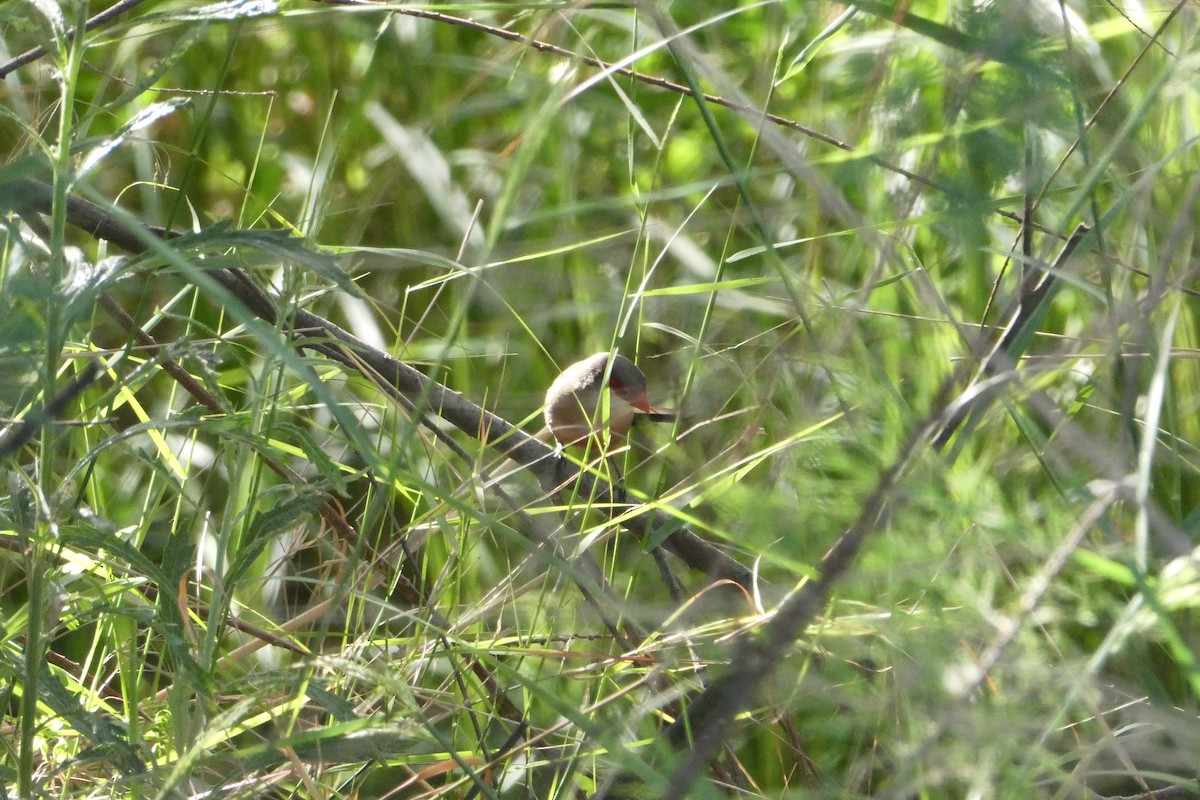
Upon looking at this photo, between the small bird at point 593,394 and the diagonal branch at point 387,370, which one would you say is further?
the small bird at point 593,394

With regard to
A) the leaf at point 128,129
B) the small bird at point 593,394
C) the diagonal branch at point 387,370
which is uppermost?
the leaf at point 128,129

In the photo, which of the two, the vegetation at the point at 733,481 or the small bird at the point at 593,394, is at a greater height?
the vegetation at the point at 733,481

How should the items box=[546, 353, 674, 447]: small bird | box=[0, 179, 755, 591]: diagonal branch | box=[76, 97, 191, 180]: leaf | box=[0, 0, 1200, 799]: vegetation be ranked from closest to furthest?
1. box=[0, 0, 1200, 799]: vegetation
2. box=[76, 97, 191, 180]: leaf
3. box=[0, 179, 755, 591]: diagonal branch
4. box=[546, 353, 674, 447]: small bird

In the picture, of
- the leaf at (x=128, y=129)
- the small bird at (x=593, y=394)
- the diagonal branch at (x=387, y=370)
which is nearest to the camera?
the leaf at (x=128, y=129)

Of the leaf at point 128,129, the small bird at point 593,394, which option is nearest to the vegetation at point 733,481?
the leaf at point 128,129

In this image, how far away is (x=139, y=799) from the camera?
43.2 inches

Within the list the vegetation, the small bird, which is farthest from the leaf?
the small bird

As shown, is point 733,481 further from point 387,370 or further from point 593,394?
point 593,394

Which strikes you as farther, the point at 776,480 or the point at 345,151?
the point at 345,151

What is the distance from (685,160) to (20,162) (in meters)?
2.33

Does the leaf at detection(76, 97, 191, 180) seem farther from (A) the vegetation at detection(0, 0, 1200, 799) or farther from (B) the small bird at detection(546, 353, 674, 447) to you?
(B) the small bird at detection(546, 353, 674, 447)

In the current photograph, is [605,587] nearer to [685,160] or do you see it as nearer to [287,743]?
[287,743]

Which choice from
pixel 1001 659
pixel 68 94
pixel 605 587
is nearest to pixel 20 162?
pixel 68 94

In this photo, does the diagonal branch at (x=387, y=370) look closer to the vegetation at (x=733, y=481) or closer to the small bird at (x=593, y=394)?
the vegetation at (x=733, y=481)
